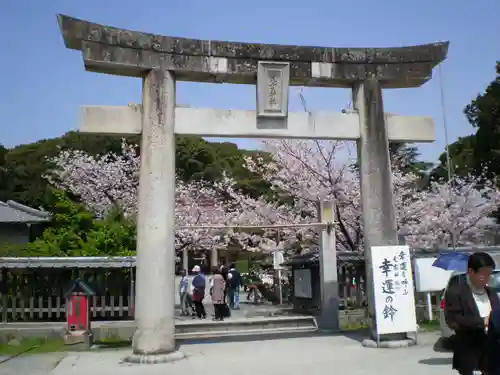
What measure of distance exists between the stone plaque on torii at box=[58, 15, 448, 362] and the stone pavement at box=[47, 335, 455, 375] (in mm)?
780

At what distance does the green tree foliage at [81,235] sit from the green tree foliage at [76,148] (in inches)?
832

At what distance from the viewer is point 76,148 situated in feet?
141

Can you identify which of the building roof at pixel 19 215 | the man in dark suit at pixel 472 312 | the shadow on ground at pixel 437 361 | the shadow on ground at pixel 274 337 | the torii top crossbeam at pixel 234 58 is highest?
the torii top crossbeam at pixel 234 58

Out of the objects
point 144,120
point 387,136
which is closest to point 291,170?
point 387,136

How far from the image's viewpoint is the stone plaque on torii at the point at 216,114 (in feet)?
33.5

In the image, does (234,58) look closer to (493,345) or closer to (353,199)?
(493,345)

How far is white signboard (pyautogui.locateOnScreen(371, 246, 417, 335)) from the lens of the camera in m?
10.9

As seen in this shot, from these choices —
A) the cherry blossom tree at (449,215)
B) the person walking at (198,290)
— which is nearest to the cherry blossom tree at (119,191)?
the cherry blossom tree at (449,215)

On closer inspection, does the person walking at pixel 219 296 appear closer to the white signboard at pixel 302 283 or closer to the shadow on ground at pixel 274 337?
the white signboard at pixel 302 283

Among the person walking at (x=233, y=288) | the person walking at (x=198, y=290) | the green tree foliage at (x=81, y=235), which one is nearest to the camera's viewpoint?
the green tree foliage at (x=81, y=235)

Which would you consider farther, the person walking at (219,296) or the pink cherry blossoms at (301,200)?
the pink cherry blossoms at (301,200)

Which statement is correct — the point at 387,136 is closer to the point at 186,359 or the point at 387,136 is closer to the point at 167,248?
the point at 167,248

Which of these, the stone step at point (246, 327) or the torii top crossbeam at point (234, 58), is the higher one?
the torii top crossbeam at point (234, 58)

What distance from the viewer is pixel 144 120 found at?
10672 mm
